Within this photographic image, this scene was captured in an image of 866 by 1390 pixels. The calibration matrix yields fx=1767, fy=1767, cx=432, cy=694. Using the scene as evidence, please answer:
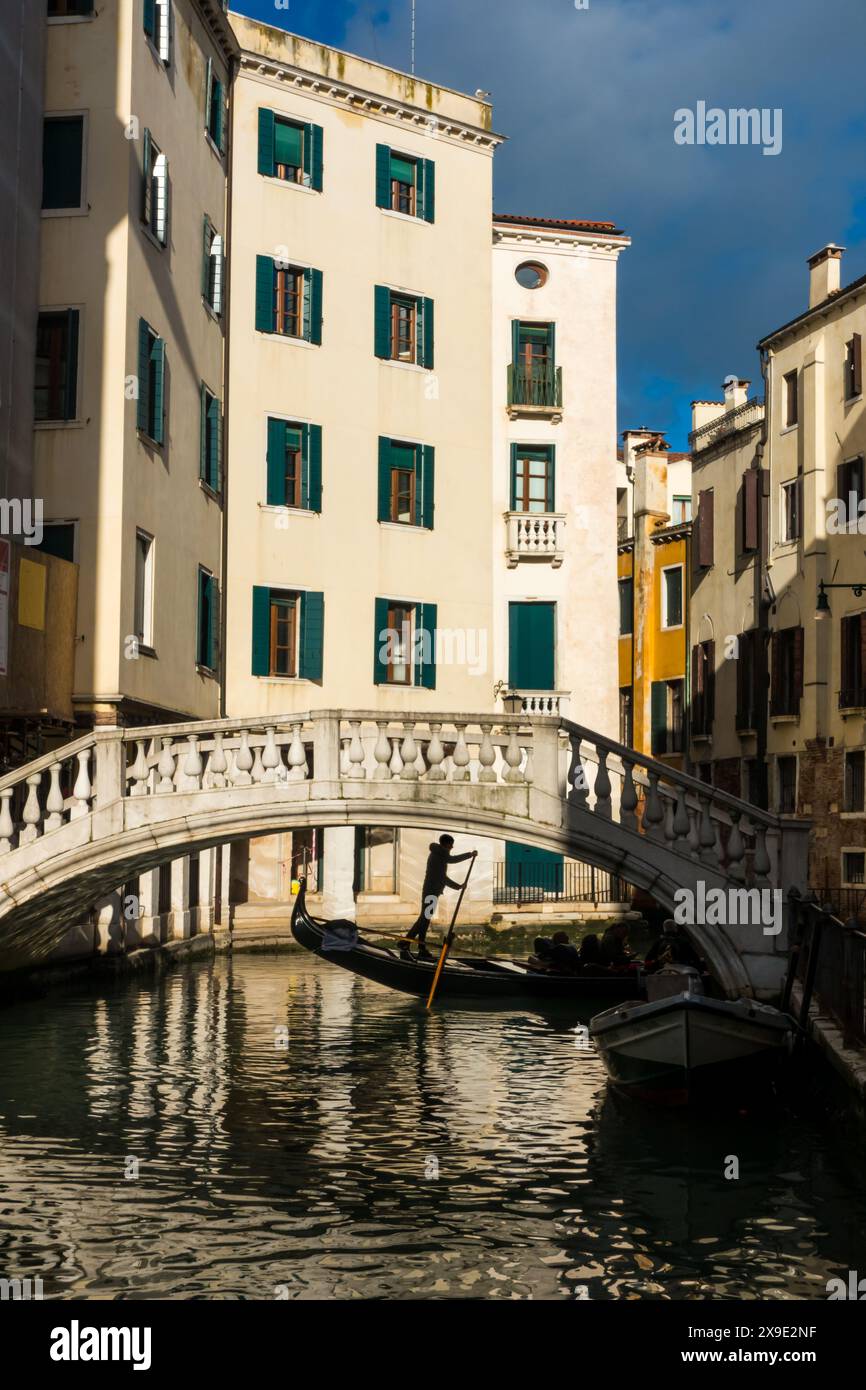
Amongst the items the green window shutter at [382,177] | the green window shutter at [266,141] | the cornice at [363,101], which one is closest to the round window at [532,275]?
the cornice at [363,101]

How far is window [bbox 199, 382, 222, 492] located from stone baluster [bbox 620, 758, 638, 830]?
35.2 ft

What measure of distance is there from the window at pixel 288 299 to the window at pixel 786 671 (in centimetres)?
1138

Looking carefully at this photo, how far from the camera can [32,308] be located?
840 inches

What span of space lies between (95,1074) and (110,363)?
927 cm

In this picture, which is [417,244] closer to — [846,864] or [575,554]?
[575,554]

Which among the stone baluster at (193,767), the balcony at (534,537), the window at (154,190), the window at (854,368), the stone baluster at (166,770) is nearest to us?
the stone baluster at (193,767)

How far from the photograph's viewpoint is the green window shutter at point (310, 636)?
27.9 meters

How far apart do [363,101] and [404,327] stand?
3.72 meters

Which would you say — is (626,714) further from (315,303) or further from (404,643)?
(315,303)

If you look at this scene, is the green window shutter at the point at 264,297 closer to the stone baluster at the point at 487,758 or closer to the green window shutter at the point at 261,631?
the green window shutter at the point at 261,631

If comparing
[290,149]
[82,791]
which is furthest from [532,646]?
[82,791]

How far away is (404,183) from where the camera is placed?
30031 millimetres

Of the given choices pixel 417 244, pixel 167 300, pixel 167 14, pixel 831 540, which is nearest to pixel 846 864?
pixel 831 540

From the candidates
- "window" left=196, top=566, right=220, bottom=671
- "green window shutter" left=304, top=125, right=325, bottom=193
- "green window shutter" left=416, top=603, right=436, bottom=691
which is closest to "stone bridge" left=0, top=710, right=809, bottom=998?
"window" left=196, top=566, right=220, bottom=671
